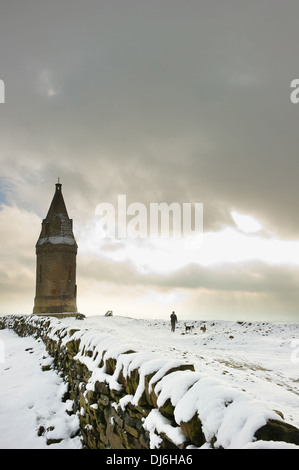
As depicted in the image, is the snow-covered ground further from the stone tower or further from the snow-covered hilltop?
the stone tower

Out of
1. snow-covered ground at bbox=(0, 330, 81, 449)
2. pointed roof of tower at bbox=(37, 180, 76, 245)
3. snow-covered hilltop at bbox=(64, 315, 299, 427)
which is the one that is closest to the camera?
snow-covered ground at bbox=(0, 330, 81, 449)

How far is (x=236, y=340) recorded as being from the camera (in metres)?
17.2

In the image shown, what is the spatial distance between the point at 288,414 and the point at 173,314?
20.4 meters

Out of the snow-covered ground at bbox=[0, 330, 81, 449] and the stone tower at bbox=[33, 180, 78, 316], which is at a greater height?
the stone tower at bbox=[33, 180, 78, 316]

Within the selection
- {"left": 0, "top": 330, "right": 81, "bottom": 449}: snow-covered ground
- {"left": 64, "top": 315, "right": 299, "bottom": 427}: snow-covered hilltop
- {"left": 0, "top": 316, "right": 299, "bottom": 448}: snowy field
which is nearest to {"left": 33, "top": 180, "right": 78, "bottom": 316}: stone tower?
{"left": 64, "top": 315, "right": 299, "bottom": 427}: snow-covered hilltop

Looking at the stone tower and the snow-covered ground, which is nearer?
the snow-covered ground

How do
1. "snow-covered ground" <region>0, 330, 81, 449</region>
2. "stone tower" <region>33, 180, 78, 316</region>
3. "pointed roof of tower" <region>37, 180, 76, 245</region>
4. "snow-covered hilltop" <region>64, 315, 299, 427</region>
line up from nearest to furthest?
"snow-covered ground" <region>0, 330, 81, 449</region>, "snow-covered hilltop" <region>64, 315, 299, 427</region>, "stone tower" <region>33, 180, 78, 316</region>, "pointed roof of tower" <region>37, 180, 76, 245</region>

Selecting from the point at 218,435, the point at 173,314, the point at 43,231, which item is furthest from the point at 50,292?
the point at 218,435

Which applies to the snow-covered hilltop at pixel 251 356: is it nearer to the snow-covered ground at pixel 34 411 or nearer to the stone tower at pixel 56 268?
the snow-covered ground at pixel 34 411

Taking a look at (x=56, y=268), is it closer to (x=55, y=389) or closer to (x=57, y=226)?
(x=57, y=226)

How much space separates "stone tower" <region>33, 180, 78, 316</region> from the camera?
38531 millimetres

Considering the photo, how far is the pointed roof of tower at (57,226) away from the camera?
1574 inches
